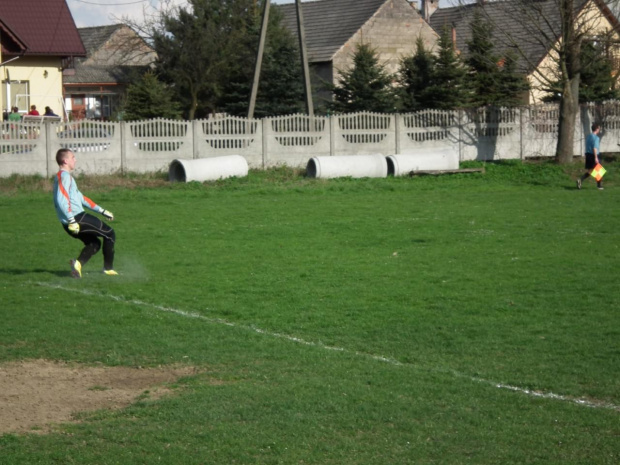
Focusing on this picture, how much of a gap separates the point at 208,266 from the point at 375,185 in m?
13.7

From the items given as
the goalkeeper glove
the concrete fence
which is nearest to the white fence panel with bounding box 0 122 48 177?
the concrete fence

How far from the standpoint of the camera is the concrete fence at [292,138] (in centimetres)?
2650

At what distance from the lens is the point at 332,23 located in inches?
1971

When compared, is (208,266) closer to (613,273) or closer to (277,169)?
(613,273)

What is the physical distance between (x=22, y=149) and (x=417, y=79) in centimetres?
1779

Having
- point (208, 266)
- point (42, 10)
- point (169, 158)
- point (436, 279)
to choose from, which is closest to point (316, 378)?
point (436, 279)

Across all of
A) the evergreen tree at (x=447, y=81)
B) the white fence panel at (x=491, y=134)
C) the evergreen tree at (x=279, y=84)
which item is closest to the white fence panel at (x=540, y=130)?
the white fence panel at (x=491, y=134)

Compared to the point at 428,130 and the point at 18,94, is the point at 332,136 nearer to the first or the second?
the point at 428,130

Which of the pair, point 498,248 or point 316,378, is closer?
point 316,378

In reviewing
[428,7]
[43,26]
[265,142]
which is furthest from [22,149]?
[428,7]

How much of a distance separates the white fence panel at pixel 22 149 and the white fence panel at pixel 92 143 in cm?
40

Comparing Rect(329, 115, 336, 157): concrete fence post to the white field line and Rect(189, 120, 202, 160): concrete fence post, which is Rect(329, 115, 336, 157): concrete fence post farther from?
the white field line

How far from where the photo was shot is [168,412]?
22.6ft

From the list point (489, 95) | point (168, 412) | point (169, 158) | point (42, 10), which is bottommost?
point (168, 412)
